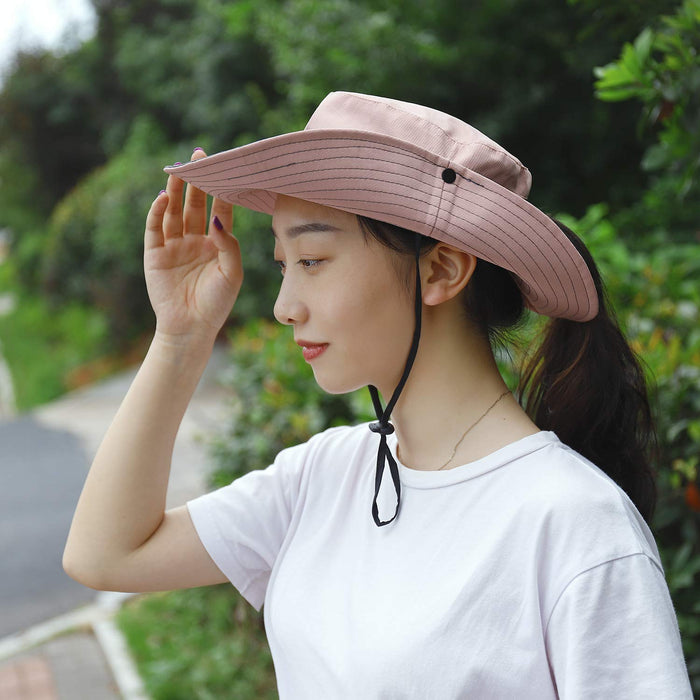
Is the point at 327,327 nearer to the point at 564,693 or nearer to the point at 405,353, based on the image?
the point at 405,353

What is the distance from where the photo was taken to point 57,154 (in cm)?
1825

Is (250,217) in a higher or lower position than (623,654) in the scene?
higher

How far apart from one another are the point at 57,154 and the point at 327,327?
1848 centimetres

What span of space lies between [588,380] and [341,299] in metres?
0.45

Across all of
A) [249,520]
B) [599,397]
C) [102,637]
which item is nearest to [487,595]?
[599,397]

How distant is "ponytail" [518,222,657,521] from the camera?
4.76 ft

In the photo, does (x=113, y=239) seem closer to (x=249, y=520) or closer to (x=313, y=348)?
(x=249, y=520)

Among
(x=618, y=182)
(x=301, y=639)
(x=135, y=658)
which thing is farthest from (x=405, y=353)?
(x=618, y=182)

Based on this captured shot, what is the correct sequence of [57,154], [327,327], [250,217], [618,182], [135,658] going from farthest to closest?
[57,154], [250,217], [618,182], [135,658], [327,327]

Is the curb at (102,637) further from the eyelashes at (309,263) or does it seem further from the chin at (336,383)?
the eyelashes at (309,263)

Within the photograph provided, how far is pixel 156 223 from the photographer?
161cm

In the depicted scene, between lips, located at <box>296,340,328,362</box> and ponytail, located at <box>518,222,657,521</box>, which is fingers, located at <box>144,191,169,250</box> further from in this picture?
ponytail, located at <box>518,222,657,521</box>

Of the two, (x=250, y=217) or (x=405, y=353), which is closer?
(x=405, y=353)

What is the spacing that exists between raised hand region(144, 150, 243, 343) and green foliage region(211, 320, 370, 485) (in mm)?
1957
